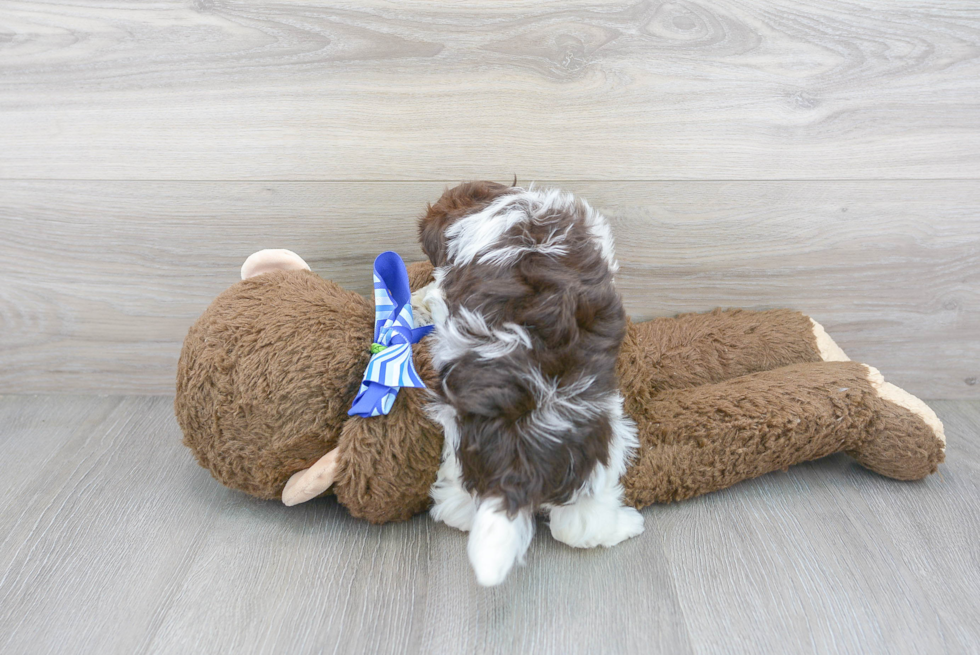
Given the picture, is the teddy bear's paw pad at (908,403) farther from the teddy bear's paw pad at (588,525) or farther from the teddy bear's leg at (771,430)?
the teddy bear's paw pad at (588,525)

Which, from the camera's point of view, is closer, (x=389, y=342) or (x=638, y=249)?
(x=389, y=342)

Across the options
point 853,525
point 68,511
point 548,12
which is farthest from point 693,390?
point 68,511

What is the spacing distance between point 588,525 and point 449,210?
37cm

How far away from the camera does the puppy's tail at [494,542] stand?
1.93ft

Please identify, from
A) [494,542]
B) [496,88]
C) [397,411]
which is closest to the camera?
[494,542]

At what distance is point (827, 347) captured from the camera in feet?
2.97

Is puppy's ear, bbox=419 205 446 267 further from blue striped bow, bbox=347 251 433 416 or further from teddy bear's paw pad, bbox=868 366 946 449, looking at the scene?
teddy bear's paw pad, bbox=868 366 946 449

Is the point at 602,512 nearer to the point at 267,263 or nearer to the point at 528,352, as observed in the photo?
the point at 528,352

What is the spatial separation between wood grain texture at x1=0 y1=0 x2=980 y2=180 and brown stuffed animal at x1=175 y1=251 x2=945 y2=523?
20cm

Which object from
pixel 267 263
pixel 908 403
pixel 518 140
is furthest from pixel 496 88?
pixel 908 403

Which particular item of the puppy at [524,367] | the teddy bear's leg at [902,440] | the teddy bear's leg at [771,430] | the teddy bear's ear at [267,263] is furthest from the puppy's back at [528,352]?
the teddy bear's leg at [902,440]

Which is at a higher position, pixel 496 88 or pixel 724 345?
pixel 496 88

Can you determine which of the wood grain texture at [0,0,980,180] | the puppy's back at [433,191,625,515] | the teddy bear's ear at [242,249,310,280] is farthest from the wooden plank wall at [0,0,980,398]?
the puppy's back at [433,191,625,515]

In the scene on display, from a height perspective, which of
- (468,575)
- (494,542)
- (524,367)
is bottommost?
(468,575)
